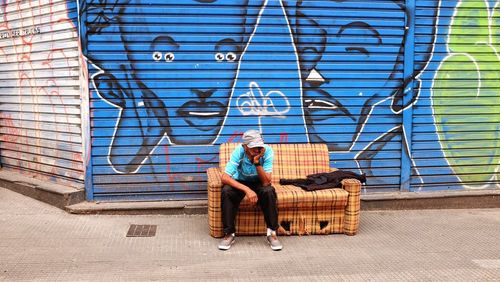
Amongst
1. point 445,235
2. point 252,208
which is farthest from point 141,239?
point 445,235

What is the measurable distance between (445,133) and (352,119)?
1.36 m

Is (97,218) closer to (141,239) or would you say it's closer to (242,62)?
(141,239)

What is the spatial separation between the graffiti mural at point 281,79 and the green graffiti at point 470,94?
2 centimetres

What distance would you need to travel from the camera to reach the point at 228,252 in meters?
4.63

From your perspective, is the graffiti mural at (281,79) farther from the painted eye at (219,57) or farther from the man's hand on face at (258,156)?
the man's hand on face at (258,156)

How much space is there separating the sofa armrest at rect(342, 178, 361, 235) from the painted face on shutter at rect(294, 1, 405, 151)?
1163mm

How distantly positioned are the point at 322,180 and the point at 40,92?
13.4 ft

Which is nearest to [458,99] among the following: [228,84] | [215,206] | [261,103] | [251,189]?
[261,103]

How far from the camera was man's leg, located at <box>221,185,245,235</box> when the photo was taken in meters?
4.76

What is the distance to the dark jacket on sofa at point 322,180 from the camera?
5.13m

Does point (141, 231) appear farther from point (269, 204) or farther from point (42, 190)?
point (42, 190)

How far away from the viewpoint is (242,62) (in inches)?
233

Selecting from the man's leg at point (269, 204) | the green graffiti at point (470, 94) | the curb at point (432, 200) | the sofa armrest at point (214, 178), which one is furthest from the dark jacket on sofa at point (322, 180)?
the green graffiti at point (470, 94)

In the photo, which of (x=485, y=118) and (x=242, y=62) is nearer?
(x=242, y=62)
